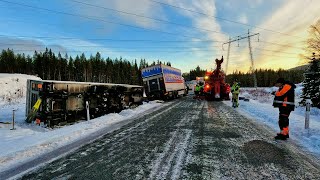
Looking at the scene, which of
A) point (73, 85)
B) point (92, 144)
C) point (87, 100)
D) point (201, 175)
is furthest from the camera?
point (87, 100)

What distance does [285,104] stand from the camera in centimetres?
848

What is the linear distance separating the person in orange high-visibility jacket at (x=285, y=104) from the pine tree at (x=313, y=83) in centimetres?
1954

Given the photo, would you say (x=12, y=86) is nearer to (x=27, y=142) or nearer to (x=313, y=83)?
(x=27, y=142)

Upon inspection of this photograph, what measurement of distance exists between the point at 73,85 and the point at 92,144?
650 centimetres

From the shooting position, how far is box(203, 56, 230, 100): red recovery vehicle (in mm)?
29141

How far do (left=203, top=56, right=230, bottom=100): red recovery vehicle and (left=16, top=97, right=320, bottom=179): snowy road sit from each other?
20574 millimetres

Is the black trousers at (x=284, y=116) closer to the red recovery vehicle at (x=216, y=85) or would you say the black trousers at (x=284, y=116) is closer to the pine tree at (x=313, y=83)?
the pine tree at (x=313, y=83)

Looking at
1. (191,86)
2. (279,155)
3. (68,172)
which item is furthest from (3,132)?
(191,86)

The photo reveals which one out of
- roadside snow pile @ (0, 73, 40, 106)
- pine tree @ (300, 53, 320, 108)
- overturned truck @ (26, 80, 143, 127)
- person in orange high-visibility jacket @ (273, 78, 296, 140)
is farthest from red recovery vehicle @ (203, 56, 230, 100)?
roadside snow pile @ (0, 73, 40, 106)

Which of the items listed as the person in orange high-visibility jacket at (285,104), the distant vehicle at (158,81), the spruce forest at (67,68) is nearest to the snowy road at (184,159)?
the person in orange high-visibility jacket at (285,104)

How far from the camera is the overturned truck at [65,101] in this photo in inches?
461

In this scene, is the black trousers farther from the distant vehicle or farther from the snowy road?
the distant vehicle

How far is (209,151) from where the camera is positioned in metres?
6.57

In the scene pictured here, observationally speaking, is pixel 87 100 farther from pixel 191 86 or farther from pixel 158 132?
pixel 191 86
